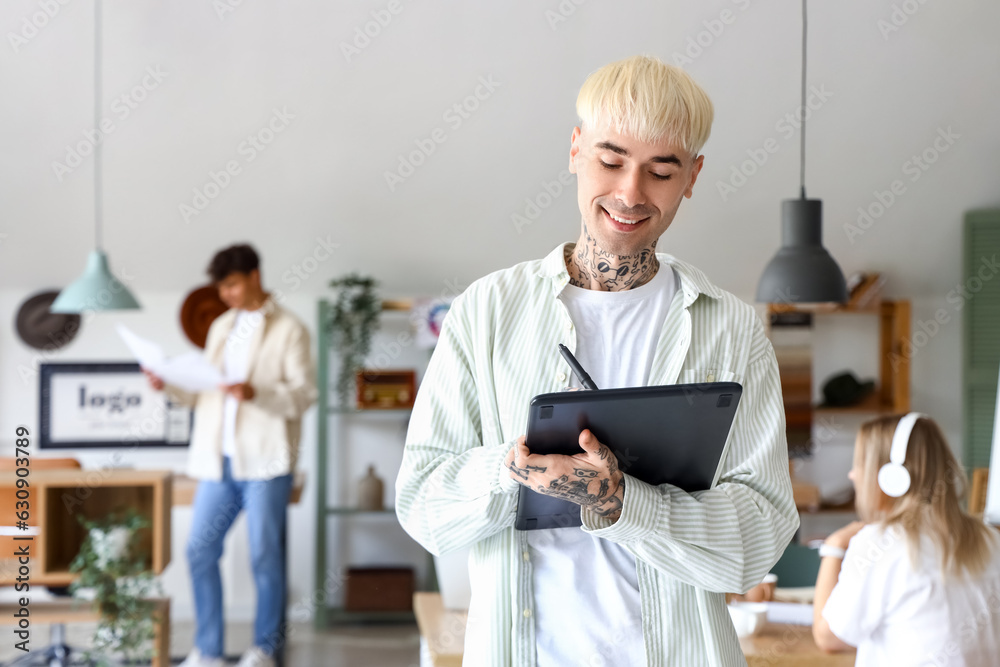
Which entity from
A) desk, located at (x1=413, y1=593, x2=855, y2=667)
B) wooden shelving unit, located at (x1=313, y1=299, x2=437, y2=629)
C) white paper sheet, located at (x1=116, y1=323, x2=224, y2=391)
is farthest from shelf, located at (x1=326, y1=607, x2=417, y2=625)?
desk, located at (x1=413, y1=593, x2=855, y2=667)

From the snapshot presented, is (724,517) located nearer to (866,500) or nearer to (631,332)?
(631,332)

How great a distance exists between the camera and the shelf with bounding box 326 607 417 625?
210 inches

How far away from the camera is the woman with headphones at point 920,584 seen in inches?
82.4

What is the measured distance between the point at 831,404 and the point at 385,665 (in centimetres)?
296

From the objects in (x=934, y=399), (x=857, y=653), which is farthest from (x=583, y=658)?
(x=934, y=399)

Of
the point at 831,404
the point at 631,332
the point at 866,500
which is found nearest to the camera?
the point at 631,332

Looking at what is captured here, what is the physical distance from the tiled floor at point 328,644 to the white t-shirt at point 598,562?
3.70 metres

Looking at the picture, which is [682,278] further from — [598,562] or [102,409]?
[102,409]

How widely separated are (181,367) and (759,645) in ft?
8.24

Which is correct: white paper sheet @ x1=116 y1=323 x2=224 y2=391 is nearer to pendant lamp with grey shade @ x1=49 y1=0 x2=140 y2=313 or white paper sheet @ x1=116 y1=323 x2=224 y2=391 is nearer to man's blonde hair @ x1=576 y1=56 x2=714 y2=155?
pendant lamp with grey shade @ x1=49 y1=0 x2=140 y2=313

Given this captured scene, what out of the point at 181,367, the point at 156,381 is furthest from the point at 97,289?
the point at 181,367

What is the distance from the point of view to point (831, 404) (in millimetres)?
5586

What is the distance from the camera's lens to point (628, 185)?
3.83ft

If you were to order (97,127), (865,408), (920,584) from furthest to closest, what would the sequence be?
1. (865,408)
2. (97,127)
3. (920,584)
